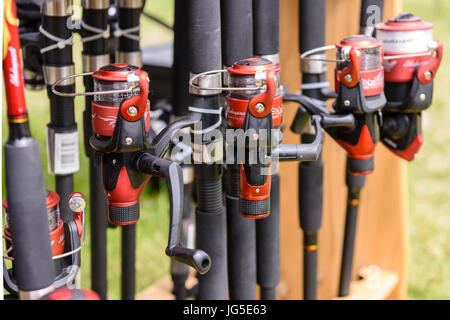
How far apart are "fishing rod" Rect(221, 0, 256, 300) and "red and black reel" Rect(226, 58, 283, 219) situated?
0.03m

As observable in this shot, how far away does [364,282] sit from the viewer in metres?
2.06

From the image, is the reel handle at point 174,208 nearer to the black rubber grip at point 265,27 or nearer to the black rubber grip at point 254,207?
the black rubber grip at point 254,207

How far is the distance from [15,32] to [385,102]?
76 cm

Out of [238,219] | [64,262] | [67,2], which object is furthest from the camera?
[238,219]

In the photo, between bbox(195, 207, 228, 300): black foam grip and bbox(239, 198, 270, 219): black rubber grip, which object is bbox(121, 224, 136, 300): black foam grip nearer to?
bbox(195, 207, 228, 300): black foam grip

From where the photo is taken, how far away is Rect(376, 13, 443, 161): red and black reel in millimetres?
1501

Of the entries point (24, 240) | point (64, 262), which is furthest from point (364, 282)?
point (24, 240)

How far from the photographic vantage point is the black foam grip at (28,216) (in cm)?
97

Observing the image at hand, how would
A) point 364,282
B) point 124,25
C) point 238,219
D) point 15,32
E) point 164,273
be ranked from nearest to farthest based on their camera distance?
point 15,32 < point 238,219 < point 124,25 < point 364,282 < point 164,273

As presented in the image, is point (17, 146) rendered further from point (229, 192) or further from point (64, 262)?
point (229, 192)

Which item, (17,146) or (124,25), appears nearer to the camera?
(17,146)

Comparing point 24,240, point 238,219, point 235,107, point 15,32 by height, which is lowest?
point 238,219

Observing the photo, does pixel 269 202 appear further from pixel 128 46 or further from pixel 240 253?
pixel 128 46

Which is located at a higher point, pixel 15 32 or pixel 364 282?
pixel 15 32
